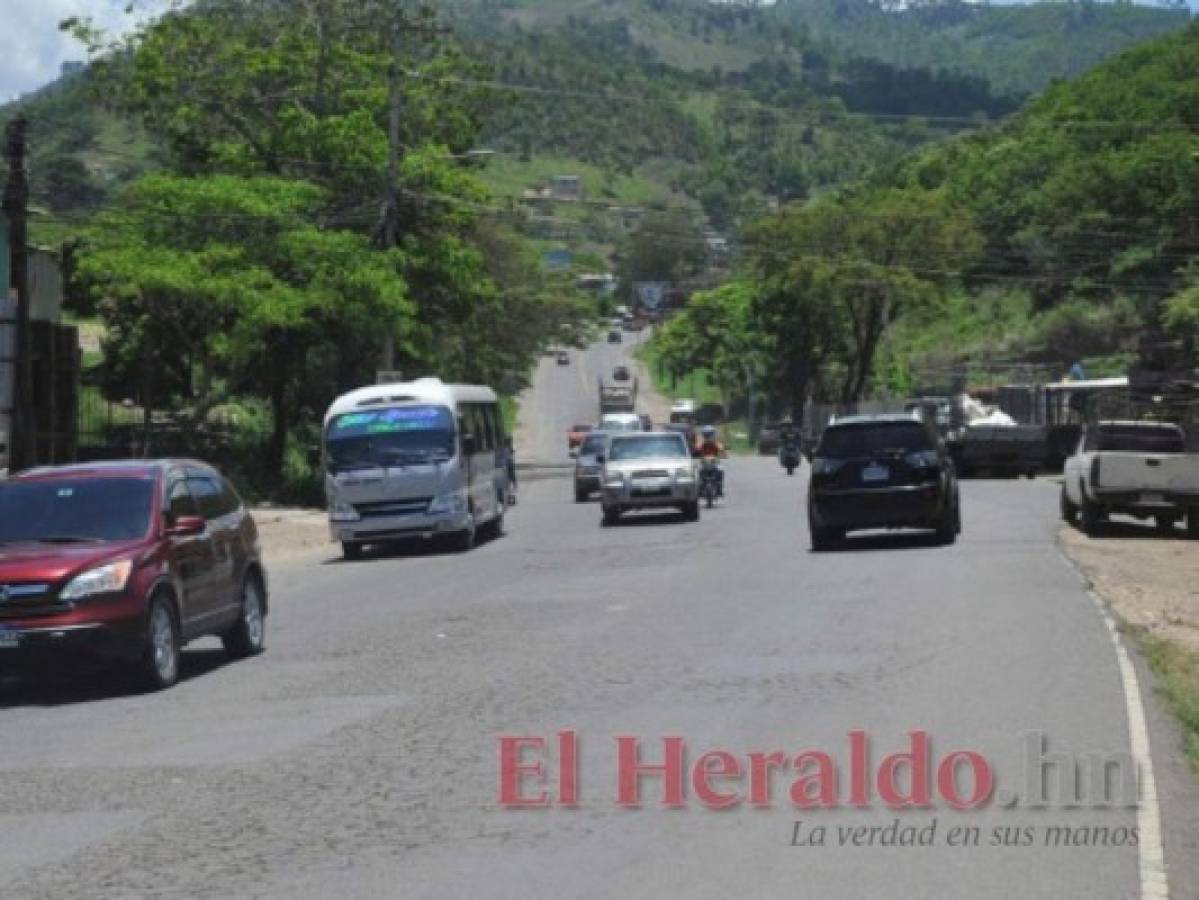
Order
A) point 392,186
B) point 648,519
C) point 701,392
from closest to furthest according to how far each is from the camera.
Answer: point 648,519 → point 392,186 → point 701,392

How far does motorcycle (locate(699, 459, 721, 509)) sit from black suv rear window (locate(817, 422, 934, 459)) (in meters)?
12.5

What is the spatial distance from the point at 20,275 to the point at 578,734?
78.5ft

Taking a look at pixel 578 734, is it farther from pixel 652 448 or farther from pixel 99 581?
pixel 652 448

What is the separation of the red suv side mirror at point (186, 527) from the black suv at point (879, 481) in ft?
42.3

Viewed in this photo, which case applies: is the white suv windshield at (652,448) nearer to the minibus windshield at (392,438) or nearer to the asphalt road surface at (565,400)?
the minibus windshield at (392,438)

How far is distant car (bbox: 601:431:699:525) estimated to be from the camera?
119ft

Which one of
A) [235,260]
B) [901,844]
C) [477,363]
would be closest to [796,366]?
[477,363]

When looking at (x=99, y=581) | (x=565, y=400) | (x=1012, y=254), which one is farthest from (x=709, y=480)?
(x=565, y=400)

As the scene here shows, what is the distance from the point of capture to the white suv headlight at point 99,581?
15023 mm

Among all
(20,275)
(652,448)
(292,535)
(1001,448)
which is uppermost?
(20,275)

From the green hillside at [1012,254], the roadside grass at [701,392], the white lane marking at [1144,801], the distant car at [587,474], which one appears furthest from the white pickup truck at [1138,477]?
the roadside grass at [701,392]

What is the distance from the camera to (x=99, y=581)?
15125mm

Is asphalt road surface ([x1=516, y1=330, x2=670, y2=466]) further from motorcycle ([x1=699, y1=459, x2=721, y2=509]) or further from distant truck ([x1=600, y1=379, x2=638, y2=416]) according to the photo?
motorcycle ([x1=699, y1=459, x2=721, y2=509])

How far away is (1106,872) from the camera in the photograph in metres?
8.64
